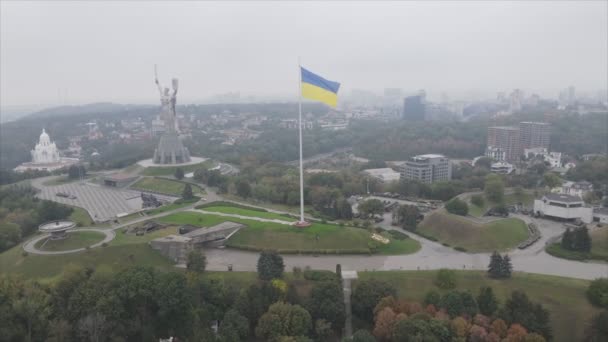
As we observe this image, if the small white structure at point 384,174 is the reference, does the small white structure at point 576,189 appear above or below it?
above

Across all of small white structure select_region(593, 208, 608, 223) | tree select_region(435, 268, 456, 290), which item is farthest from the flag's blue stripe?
small white structure select_region(593, 208, 608, 223)

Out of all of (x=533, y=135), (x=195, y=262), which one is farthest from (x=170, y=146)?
(x=533, y=135)

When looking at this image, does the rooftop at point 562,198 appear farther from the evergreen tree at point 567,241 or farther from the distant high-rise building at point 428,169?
the distant high-rise building at point 428,169

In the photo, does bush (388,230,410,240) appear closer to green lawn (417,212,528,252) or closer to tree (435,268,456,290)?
green lawn (417,212,528,252)

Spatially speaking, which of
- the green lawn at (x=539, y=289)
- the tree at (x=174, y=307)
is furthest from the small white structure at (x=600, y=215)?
the tree at (x=174, y=307)

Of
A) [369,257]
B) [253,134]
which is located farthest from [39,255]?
[253,134]

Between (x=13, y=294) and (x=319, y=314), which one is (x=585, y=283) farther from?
(x=13, y=294)

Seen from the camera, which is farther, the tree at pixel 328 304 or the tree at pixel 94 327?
the tree at pixel 328 304
